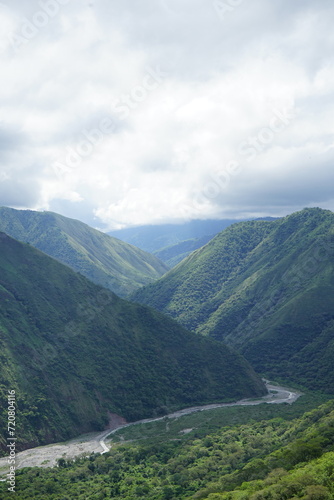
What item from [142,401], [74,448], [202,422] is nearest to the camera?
[74,448]

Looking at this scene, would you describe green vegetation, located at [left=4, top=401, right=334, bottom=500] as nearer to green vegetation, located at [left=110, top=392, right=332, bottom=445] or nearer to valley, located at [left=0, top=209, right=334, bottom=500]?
valley, located at [left=0, top=209, right=334, bottom=500]

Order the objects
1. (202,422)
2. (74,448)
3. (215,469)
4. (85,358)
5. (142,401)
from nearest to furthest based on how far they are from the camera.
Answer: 1. (215,469)
2. (74,448)
3. (202,422)
4. (142,401)
5. (85,358)

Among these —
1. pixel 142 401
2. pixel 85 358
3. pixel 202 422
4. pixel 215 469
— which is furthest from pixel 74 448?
pixel 215 469

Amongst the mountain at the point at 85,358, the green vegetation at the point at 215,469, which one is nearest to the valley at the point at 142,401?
the green vegetation at the point at 215,469

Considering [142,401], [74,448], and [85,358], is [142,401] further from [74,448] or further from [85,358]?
[74,448]

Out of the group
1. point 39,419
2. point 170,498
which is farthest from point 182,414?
point 170,498

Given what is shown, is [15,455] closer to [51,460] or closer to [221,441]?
[51,460]

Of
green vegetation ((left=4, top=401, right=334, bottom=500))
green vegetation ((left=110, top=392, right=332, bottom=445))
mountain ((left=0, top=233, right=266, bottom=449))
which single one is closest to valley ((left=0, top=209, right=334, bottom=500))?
green vegetation ((left=4, top=401, right=334, bottom=500))
